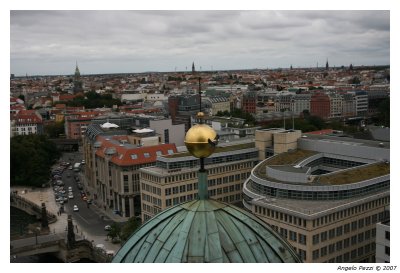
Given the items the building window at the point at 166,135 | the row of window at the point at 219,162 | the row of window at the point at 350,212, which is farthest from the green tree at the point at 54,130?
the row of window at the point at 350,212

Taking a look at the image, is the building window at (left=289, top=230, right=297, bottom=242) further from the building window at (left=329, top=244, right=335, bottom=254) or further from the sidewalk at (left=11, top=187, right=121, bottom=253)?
the sidewalk at (left=11, top=187, right=121, bottom=253)

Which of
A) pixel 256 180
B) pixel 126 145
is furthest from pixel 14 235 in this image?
pixel 256 180

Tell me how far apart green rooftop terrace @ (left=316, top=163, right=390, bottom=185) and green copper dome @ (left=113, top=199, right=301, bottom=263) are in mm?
13116

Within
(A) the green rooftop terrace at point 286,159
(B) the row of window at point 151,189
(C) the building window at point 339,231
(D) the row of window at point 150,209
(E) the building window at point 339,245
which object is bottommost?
(D) the row of window at point 150,209

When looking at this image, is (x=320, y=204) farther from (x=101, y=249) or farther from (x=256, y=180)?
(x=101, y=249)

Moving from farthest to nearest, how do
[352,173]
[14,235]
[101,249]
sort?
[14,235] → [101,249] → [352,173]

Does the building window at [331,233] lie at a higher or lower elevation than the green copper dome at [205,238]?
lower

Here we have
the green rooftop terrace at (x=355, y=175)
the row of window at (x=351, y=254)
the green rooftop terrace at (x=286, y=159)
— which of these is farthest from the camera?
the green rooftop terrace at (x=286, y=159)

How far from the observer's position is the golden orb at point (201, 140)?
396 cm

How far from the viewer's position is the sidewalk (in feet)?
69.6

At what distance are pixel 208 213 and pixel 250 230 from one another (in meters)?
0.36

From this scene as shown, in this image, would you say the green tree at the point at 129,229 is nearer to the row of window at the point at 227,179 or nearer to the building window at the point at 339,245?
the row of window at the point at 227,179

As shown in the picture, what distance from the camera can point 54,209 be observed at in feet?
86.8

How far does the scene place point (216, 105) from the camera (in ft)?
181
